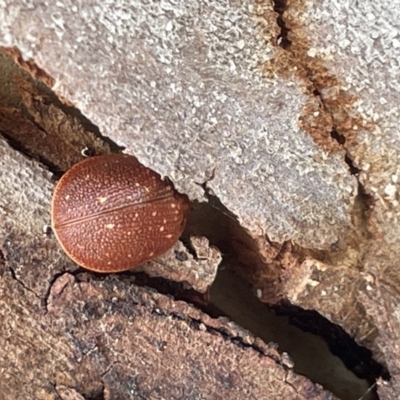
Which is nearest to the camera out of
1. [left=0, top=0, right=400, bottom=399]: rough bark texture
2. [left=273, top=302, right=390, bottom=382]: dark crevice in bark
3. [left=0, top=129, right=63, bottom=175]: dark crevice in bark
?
[left=0, top=0, right=400, bottom=399]: rough bark texture

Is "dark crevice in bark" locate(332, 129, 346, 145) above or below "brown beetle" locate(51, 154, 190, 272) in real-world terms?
above

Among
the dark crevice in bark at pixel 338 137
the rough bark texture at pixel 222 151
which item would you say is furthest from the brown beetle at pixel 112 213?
the dark crevice in bark at pixel 338 137

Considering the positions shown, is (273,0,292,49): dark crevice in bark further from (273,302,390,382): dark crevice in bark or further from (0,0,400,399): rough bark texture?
(273,302,390,382): dark crevice in bark

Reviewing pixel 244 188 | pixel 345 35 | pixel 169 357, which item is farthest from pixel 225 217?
pixel 345 35

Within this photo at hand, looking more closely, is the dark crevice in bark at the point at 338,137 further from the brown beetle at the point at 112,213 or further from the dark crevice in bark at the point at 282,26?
the brown beetle at the point at 112,213

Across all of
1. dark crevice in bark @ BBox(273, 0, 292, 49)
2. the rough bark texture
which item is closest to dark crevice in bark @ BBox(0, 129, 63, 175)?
the rough bark texture

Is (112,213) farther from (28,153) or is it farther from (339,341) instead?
(339,341)

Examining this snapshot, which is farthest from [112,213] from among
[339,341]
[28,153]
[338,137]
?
[339,341]
